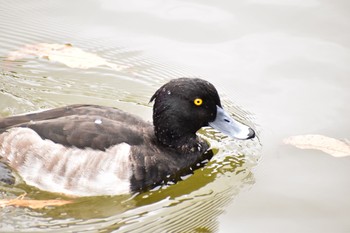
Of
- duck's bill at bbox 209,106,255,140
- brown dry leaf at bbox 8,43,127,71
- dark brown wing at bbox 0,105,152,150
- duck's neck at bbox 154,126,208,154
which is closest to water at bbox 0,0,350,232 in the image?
brown dry leaf at bbox 8,43,127,71

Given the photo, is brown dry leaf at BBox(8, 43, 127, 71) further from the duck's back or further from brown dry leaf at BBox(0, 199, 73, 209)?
brown dry leaf at BBox(0, 199, 73, 209)

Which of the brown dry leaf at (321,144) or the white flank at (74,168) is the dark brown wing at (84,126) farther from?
the brown dry leaf at (321,144)

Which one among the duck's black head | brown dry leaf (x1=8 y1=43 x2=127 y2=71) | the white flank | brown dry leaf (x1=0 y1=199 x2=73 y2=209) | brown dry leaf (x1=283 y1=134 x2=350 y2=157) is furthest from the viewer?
brown dry leaf (x1=8 y1=43 x2=127 y2=71)

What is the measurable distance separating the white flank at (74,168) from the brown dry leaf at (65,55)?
230 cm

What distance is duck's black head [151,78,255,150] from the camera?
291 inches

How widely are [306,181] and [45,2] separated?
492 centimetres

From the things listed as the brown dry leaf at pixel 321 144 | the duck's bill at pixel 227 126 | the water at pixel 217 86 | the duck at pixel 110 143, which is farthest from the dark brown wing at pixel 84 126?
the brown dry leaf at pixel 321 144

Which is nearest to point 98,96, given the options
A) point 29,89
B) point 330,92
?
point 29,89

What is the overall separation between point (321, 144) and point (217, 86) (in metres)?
1.68

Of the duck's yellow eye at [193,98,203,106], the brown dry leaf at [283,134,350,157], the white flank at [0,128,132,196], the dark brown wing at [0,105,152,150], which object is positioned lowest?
the white flank at [0,128,132,196]

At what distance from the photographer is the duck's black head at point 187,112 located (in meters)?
7.39

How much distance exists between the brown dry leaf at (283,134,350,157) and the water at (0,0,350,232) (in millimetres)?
104

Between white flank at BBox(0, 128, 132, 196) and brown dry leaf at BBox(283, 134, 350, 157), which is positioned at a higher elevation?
brown dry leaf at BBox(283, 134, 350, 157)

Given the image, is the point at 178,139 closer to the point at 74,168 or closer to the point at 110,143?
the point at 110,143
